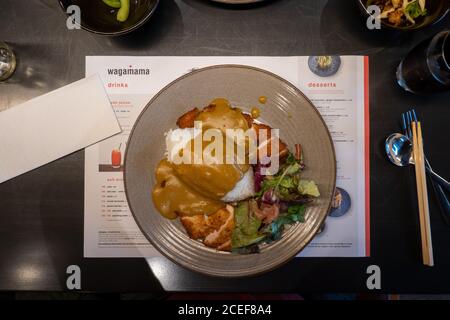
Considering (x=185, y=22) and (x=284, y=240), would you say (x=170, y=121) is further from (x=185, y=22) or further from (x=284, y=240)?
(x=284, y=240)

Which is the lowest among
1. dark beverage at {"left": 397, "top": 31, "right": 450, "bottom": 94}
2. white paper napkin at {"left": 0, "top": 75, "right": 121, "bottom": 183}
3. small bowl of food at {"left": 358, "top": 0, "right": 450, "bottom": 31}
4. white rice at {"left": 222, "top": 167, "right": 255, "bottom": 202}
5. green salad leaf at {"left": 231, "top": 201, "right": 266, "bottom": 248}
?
green salad leaf at {"left": 231, "top": 201, "right": 266, "bottom": 248}

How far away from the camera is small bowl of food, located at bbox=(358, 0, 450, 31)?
1.08 meters

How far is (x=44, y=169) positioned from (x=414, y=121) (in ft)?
4.62

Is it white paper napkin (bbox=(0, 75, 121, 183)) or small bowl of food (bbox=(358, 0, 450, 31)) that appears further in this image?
white paper napkin (bbox=(0, 75, 121, 183))

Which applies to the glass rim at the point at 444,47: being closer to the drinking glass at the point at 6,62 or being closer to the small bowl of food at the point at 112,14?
the small bowl of food at the point at 112,14

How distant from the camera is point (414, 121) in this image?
1.19 meters

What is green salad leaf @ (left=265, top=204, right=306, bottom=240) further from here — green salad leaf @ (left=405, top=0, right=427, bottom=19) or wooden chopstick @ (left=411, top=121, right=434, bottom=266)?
green salad leaf @ (left=405, top=0, right=427, bottom=19)

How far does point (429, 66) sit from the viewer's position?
1083 millimetres

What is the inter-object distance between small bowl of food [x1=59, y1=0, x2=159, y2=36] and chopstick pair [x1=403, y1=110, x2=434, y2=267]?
1.05 metres

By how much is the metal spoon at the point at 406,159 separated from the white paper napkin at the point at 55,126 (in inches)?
40.3

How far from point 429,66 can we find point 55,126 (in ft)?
4.45

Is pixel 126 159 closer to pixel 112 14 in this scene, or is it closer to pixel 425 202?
pixel 112 14

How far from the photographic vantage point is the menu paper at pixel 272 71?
3.95ft

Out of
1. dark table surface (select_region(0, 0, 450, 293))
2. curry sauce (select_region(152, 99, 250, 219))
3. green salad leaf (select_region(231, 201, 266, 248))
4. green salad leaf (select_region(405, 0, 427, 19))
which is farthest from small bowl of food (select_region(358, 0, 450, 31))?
green salad leaf (select_region(231, 201, 266, 248))
